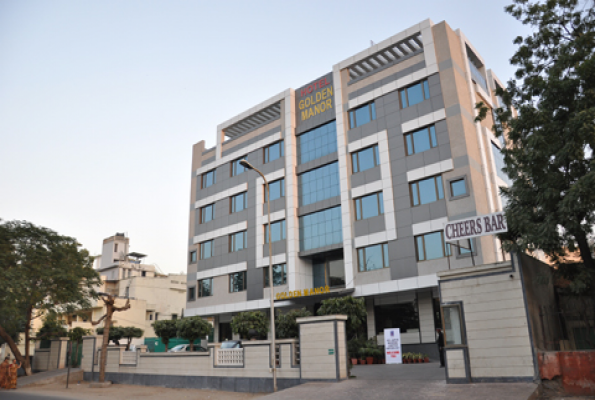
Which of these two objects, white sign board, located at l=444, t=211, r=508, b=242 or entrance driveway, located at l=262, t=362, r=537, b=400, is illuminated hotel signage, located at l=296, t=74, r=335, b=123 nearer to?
white sign board, located at l=444, t=211, r=508, b=242

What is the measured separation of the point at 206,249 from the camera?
155ft

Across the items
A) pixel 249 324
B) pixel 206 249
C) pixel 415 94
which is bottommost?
pixel 249 324

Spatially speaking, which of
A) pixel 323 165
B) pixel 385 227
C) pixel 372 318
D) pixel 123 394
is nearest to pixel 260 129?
pixel 323 165

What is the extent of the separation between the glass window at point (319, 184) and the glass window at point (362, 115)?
3.66m

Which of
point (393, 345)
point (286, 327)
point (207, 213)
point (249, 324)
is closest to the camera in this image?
point (393, 345)

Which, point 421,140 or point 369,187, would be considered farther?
point 369,187

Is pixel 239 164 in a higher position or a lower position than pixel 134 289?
higher

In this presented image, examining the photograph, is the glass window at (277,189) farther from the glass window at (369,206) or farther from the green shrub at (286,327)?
the green shrub at (286,327)

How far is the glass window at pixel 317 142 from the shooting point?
38438mm

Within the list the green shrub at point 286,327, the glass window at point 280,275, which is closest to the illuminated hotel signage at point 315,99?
the glass window at point 280,275

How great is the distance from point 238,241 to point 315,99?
49.5 ft

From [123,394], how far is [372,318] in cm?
1787

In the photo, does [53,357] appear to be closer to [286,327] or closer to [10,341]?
[10,341]

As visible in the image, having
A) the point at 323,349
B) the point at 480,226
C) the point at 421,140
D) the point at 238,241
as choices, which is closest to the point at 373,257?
the point at 421,140
